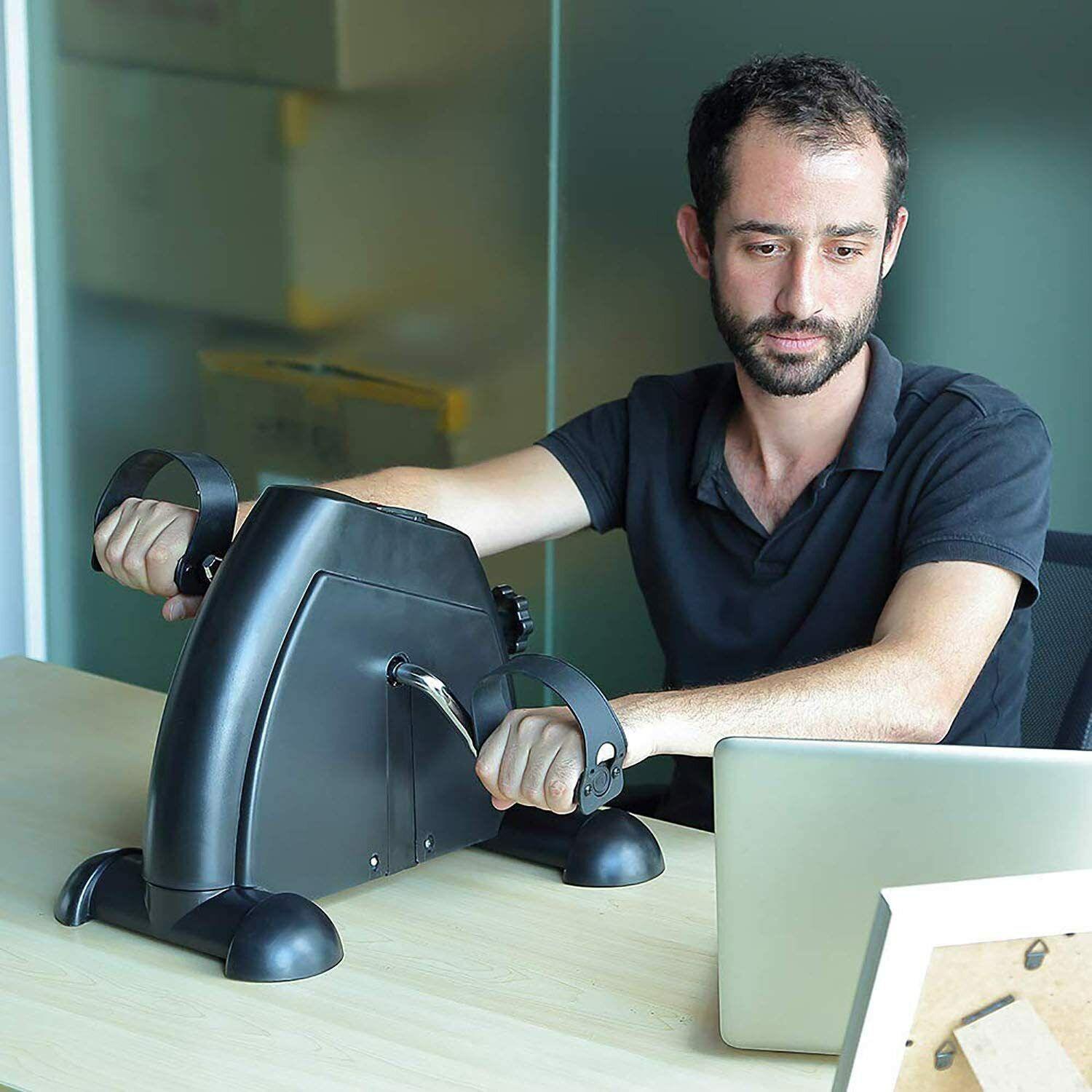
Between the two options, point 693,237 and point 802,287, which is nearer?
point 802,287

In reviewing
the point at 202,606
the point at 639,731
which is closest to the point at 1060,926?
the point at 639,731

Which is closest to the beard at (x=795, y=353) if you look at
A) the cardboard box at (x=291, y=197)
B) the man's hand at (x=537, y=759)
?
the man's hand at (x=537, y=759)

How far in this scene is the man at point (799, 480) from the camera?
1.52 meters

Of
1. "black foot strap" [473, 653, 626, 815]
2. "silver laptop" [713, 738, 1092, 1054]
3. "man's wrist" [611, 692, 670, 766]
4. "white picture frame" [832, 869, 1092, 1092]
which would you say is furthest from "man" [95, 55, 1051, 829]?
"white picture frame" [832, 869, 1092, 1092]

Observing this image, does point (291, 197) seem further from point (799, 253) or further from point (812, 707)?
point (812, 707)

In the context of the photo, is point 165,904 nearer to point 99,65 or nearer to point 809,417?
point 809,417

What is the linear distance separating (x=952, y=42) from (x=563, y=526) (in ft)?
2.89

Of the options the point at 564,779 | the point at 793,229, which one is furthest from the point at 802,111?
the point at 564,779

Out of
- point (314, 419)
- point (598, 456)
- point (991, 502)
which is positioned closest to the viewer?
point (991, 502)

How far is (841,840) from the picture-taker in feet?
3.19

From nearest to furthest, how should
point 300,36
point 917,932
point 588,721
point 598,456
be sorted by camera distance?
point 917,932 < point 588,721 < point 598,456 < point 300,36

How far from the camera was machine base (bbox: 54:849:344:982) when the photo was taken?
118cm

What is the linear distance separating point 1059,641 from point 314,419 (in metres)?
1.60

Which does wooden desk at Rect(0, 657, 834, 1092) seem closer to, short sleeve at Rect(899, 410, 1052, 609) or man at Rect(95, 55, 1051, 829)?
man at Rect(95, 55, 1051, 829)
